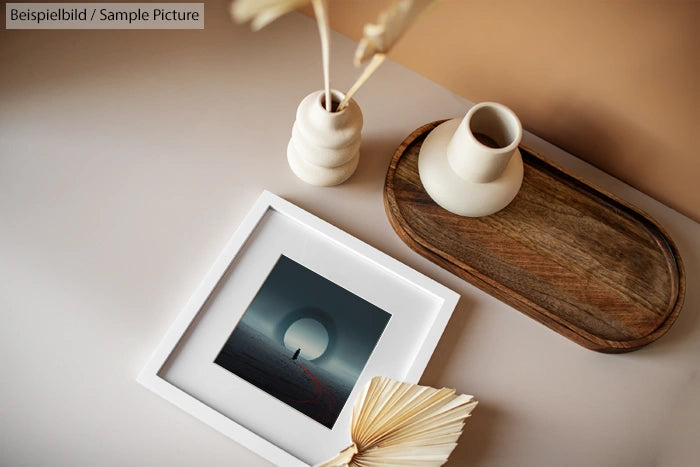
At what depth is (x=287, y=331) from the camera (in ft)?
2.23

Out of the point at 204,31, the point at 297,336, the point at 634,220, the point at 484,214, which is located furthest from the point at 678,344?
the point at 204,31

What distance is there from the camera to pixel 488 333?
2.35 ft

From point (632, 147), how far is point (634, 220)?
3.8 inches

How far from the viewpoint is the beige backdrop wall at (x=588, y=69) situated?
0.62m

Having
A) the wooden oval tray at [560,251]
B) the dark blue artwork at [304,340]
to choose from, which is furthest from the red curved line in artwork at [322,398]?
the wooden oval tray at [560,251]

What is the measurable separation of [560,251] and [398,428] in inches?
11.9

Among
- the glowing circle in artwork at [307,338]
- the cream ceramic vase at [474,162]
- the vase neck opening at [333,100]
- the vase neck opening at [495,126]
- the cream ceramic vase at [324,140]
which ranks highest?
the vase neck opening at [495,126]

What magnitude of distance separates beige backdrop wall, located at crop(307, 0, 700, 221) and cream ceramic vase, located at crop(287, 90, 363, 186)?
0.19m

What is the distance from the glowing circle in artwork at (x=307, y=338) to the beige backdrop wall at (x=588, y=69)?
390 millimetres

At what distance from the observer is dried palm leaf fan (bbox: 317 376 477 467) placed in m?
0.63

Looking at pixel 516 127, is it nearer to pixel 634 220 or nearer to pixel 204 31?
pixel 634 220
